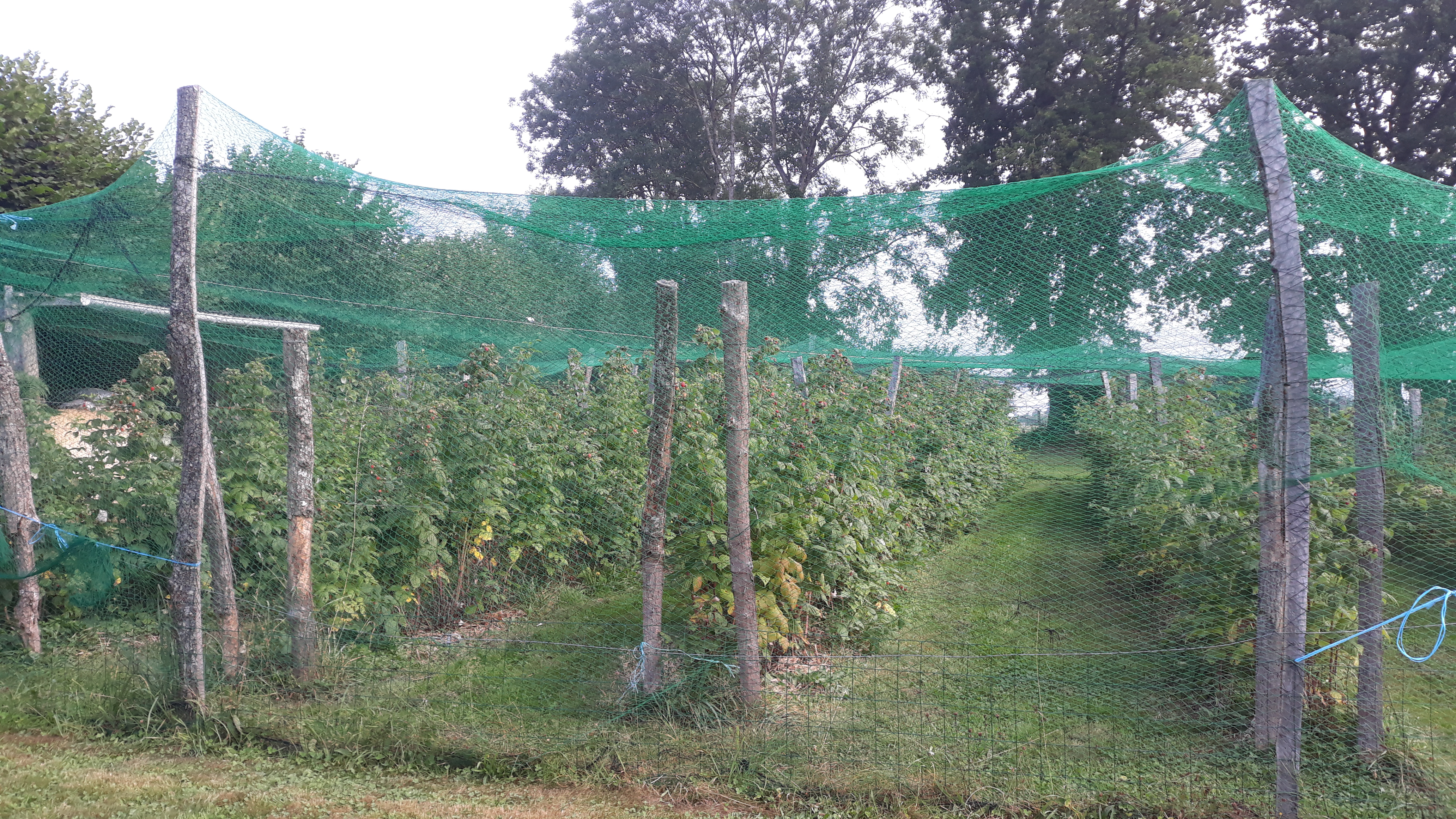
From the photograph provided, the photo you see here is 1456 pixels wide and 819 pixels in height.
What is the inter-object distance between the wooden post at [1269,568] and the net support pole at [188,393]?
4.68 metres

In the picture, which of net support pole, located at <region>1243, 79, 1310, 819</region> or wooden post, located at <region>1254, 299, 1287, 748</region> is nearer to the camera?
net support pole, located at <region>1243, 79, 1310, 819</region>

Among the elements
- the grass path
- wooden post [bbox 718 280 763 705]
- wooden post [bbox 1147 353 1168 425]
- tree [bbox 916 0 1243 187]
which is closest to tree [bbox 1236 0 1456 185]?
tree [bbox 916 0 1243 187]

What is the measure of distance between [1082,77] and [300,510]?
73.2 feet

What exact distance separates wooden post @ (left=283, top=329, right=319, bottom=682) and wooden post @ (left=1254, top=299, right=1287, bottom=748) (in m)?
4.33

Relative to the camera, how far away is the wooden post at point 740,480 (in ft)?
12.7

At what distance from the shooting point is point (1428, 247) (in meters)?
3.39

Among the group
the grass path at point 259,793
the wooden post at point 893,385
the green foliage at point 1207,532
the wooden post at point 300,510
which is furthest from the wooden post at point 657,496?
the wooden post at point 893,385

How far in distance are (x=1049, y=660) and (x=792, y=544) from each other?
1.59 m

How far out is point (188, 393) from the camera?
4.09m

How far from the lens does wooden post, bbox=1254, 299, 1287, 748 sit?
3.46 metres

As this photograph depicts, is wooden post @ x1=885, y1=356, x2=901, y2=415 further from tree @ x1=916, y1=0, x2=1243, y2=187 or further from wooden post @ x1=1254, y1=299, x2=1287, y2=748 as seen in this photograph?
tree @ x1=916, y1=0, x2=1243, y2=187

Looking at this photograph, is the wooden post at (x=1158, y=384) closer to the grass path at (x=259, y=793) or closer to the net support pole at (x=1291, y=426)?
the net support pole at (x=1291, y=426)

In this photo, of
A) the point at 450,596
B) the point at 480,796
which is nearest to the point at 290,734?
the point at 480,796

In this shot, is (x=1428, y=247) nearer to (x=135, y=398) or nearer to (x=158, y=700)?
(x=158, y=700)
